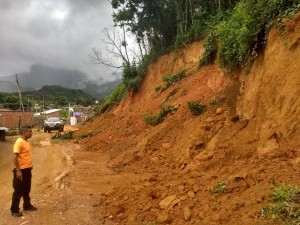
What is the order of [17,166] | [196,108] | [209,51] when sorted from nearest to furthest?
[17,166]
[196,108]
[209,51]

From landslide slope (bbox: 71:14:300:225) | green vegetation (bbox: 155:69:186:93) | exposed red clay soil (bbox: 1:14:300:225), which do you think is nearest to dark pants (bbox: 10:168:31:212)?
exposed red clay soil (bbox: 1:14:300:225)

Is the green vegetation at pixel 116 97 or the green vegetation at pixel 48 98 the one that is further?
the green vegetation at pixel 48 98

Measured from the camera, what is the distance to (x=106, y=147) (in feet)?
55.4

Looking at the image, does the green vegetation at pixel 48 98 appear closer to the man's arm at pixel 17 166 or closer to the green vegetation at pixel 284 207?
the man's arm at pixel 17 166

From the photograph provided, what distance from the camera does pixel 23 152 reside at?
7.39 metres

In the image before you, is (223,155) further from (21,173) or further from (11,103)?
(11,103)

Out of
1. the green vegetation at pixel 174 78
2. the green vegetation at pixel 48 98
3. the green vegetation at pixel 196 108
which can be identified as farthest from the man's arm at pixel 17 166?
the green vegetation at pixel 48 98

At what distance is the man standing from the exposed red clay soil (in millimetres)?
666

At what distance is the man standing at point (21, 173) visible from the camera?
7195 mm

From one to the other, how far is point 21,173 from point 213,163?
4.28m

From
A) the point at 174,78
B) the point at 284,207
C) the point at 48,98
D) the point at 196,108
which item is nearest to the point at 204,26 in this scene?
the point at 174,78

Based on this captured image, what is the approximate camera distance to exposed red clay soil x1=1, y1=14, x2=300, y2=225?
6.37m

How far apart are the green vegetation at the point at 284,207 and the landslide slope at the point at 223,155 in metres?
0.18

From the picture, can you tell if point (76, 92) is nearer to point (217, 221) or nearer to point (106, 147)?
point (106, 147)
